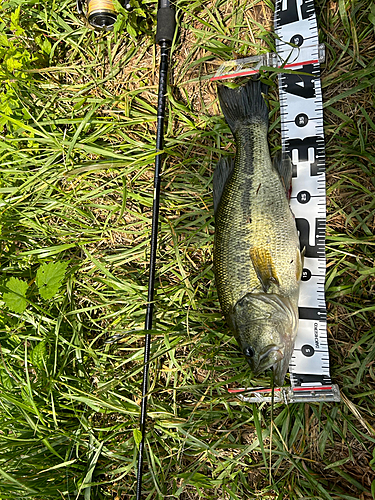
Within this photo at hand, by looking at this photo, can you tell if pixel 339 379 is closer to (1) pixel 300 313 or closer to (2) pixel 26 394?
(1) pixel 300 313

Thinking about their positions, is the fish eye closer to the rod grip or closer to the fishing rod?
the fishing rod

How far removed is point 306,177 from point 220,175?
0.56 m

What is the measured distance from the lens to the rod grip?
8.05 ft

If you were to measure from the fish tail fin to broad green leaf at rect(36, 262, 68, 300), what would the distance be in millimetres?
1566

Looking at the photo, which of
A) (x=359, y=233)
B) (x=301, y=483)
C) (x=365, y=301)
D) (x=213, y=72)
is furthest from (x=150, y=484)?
(x=213, y=72)

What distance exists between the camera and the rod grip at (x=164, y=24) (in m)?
2.45

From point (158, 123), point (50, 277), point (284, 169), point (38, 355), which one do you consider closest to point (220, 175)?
point (284, 169)

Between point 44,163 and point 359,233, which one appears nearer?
point 359,233

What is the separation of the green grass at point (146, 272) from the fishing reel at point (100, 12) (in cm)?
13

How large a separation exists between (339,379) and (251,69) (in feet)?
6.99

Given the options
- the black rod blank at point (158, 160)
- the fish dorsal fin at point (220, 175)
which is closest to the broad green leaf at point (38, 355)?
the black rod blank at point (158, 160)

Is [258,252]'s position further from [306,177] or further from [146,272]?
[146,272]

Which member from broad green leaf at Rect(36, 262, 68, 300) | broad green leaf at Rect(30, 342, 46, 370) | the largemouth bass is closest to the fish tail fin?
the largemouth bass

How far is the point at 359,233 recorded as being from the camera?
2336 mm
